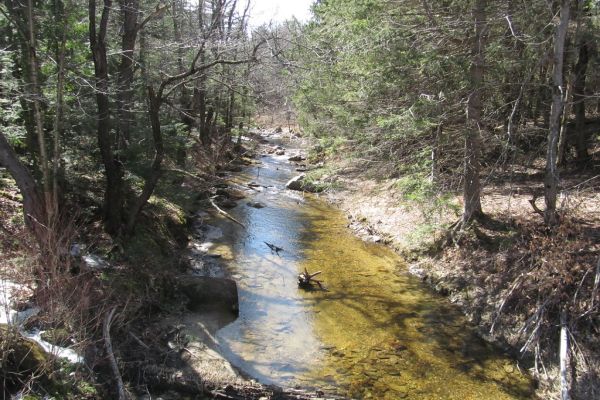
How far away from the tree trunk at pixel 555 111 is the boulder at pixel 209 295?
6560mm

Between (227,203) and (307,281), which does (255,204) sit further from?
(307,281)

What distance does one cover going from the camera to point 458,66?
33.6 ft

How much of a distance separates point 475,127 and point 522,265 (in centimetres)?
318

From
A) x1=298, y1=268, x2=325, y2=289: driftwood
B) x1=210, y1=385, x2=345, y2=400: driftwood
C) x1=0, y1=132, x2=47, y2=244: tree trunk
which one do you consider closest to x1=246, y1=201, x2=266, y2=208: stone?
x1=298, y1=268, x2=325, y2=289: driftwood

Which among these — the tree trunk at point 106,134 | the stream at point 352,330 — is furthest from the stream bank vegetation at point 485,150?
the tree trunk at point 106,134

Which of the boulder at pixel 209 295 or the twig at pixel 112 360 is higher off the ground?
the twig at pixel 112 360

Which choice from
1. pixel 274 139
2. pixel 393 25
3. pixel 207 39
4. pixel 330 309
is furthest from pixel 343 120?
pixel 274 139

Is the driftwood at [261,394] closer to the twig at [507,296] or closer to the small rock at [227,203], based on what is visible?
the twig at [507,296]

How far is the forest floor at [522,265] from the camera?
23.6ft

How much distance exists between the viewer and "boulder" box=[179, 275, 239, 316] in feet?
30.6

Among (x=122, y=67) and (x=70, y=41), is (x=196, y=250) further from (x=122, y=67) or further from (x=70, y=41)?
(x=70, y=41)

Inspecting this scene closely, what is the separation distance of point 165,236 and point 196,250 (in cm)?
103

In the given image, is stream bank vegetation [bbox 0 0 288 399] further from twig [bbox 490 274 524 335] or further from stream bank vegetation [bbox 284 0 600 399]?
twig [bbox 490 274 524 335]

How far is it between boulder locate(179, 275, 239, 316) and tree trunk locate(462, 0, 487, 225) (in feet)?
19.5
